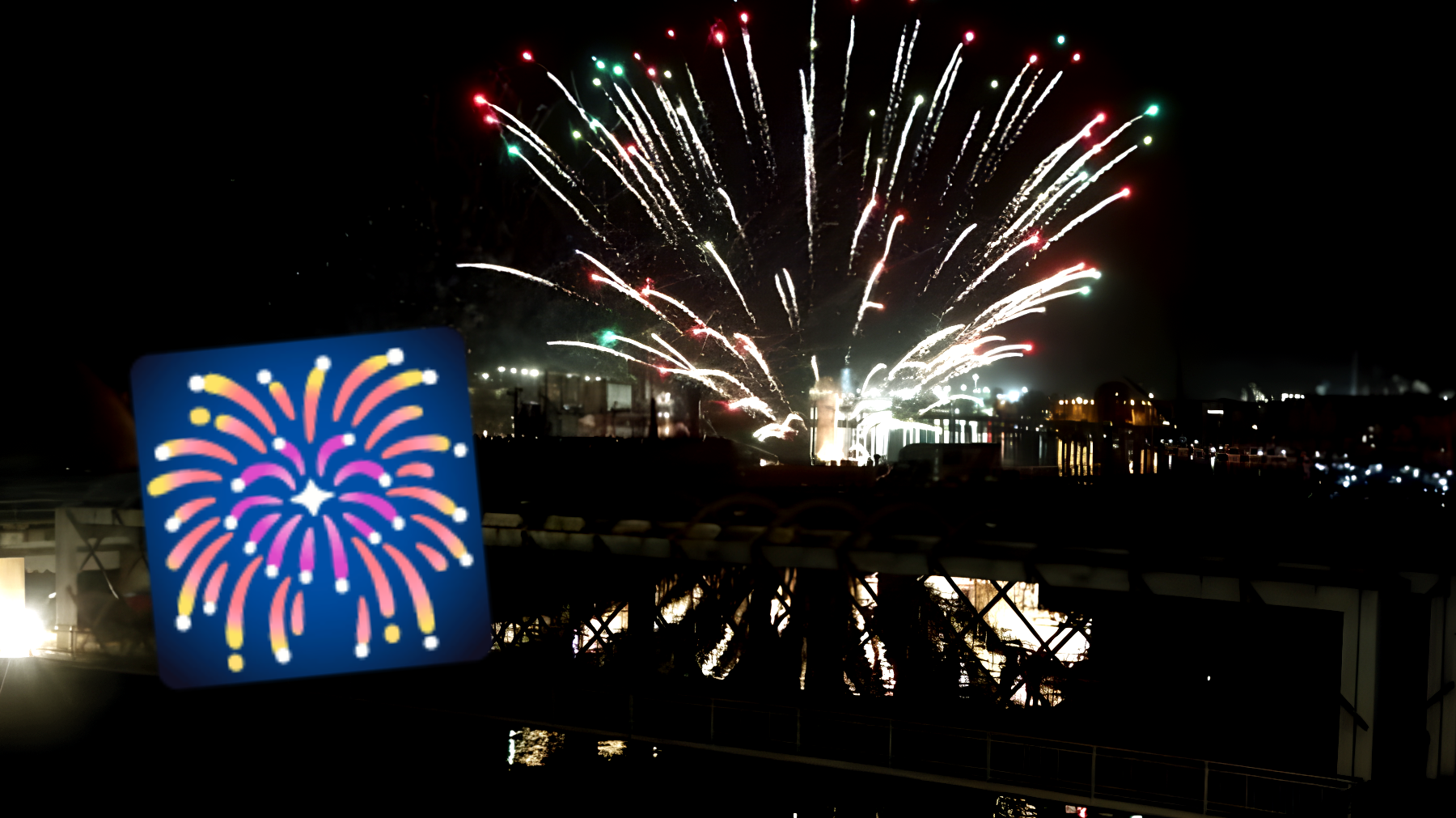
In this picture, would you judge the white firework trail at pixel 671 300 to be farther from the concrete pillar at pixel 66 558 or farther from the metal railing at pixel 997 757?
the concrete pillar at pixel 66 558

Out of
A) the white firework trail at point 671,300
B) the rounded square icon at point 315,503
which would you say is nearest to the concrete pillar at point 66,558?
the rounded square icon at point 315,503

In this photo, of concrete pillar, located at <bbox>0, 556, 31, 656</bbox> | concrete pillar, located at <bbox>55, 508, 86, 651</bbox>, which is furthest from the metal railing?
concrete pillar, located at <bbox>0, 556, 31, 656</bbox>

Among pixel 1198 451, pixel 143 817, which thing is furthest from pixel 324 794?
pixel 1198 451

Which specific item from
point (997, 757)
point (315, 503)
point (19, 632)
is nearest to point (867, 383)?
point (997, 757)

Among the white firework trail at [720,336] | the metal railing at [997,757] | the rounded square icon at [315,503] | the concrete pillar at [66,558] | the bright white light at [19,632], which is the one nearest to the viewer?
the rounded square icon at [315,503]

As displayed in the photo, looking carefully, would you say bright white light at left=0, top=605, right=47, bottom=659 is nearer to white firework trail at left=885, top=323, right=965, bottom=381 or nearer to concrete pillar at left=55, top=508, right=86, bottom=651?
concrete pillar at left=55, top=508, right=86, bottom=651

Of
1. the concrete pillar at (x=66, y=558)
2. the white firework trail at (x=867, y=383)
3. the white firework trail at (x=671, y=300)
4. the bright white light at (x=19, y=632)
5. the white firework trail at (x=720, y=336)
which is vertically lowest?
the bright white light at (x=19, y=632)

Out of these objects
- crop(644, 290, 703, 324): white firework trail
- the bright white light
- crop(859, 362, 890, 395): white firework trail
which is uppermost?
crop(644, 290, 703, 324): white firework trail

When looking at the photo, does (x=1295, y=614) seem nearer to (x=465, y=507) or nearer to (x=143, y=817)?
(x=465, y=507)
